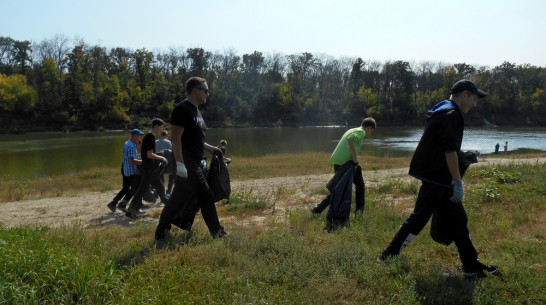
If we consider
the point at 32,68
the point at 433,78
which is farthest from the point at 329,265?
the point at 433,78

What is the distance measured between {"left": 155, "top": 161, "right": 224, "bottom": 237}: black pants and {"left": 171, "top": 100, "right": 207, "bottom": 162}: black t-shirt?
4.3 inches

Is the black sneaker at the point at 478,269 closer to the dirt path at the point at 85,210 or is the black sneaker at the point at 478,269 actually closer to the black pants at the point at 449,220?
the black pants at the point at 449,220

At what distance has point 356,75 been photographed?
355 feet

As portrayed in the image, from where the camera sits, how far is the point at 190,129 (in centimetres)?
448

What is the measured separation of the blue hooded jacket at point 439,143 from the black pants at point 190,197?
245cm

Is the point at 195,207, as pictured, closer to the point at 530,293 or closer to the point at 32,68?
the point at 530,293

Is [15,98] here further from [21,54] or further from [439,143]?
[439,143]

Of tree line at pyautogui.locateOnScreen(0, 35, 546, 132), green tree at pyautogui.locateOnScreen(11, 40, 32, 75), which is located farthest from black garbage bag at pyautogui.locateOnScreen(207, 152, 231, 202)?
green tree at pyautogui.locateOnScreen(11, 40, 32, 75)

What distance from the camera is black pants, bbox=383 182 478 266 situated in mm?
3660

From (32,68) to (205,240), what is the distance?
300ft

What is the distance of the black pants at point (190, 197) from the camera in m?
4.53

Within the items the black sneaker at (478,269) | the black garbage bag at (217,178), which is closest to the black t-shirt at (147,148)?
the black garbage bag at (217,178)

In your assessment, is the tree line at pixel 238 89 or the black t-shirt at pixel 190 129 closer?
the black t-shirt at pixel 190 129

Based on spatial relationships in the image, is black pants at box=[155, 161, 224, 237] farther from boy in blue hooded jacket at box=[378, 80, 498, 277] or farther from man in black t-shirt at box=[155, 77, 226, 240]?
boy in blue hooded jacket at box=[378, 80, 498, 277]
